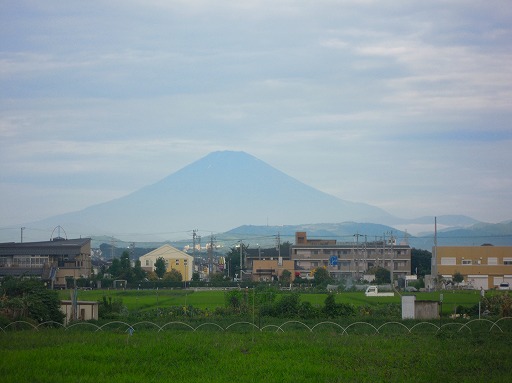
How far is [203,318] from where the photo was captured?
22.4 meters

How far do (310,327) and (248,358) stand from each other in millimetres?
6447

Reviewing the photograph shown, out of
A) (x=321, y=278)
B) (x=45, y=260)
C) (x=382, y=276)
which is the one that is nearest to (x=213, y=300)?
(x=45, y=260)

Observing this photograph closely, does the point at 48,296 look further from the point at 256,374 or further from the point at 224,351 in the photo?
the point at 256,374

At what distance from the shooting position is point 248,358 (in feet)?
43.6

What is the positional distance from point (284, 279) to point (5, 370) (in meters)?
48.0

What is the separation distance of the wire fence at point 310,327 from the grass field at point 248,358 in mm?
1603

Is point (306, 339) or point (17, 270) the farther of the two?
point (17, 270)

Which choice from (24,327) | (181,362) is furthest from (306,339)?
(24,327)

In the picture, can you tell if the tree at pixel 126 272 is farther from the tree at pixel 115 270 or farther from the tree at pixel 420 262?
the tree at pixel 420 262

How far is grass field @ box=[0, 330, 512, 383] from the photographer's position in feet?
38.5

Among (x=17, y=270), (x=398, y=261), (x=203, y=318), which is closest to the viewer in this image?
(x=203, y=318)

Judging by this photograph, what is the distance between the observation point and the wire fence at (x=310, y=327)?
17.8 m

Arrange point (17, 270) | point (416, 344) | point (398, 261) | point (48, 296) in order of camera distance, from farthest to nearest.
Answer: point (398, 261) → point (17, 270) → point (48, 296) → point (416, 344)

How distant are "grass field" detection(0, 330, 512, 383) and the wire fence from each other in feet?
5.26
